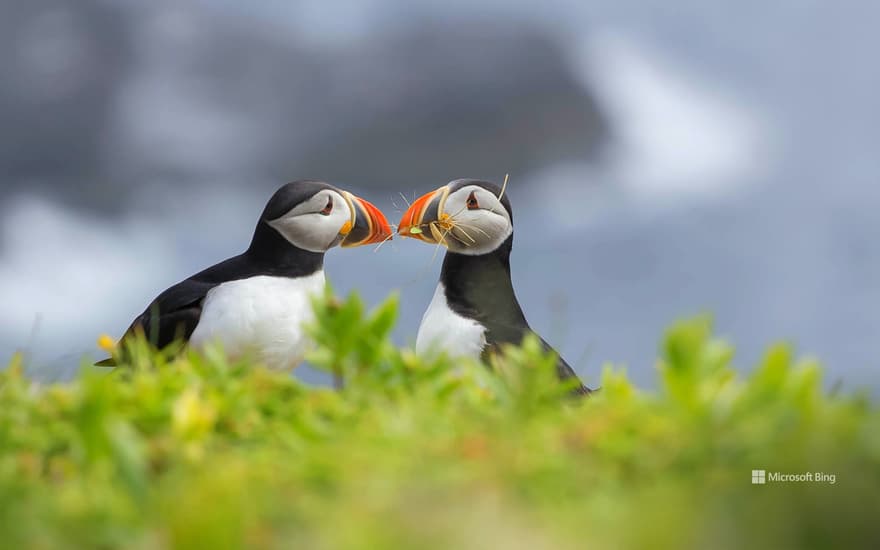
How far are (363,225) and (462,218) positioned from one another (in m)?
0.56

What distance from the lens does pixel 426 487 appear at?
2.19m

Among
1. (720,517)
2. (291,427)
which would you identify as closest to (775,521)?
(720,517)

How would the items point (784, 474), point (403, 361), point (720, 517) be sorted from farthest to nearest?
point (403, 361) → point (784, 474) → point (720, 517)

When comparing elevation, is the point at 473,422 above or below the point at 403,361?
below

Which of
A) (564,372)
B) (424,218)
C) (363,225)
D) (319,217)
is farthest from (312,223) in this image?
(564,372)

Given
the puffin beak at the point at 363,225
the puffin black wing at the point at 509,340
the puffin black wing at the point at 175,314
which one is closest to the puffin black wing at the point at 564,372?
the puffin black wing at the point at 509,340

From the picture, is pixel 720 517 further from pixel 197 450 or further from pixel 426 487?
pixel 197 450

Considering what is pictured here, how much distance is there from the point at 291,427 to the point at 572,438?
0.87 meters

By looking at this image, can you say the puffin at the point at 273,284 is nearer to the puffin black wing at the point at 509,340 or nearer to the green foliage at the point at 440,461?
the puffin black wing at the point at 509,340

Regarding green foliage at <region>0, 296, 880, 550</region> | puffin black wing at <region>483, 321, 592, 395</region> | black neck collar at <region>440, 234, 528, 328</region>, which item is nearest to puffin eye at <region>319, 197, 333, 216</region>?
black neck collar at <region>440, 234, 528, 328</region>

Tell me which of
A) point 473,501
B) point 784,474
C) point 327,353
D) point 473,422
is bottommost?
point 473,501

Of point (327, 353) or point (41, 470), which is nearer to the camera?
point (41, 470)

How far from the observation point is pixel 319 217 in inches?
221

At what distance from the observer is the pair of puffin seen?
532 cm
